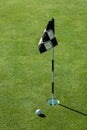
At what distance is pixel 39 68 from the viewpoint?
45.9ft

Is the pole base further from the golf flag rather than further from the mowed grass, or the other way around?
the golf flag

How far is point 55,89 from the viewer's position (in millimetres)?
12531

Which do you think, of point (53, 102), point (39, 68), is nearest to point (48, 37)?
point (53, 102)

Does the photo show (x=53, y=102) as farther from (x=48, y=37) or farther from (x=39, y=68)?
(x=39, y=68)

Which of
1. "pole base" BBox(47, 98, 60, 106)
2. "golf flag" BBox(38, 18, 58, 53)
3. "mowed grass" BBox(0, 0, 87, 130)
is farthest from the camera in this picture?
"pole base" BBox(47, 98, 60, 106)

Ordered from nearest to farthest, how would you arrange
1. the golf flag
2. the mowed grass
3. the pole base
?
the golf flag < the mowed grass < the pole base

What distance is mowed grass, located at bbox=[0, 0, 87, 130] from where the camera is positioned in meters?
11.1

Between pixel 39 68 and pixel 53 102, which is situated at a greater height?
pixel 39 68

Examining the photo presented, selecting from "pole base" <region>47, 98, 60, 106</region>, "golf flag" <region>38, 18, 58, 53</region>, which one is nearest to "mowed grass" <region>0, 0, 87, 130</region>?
"pole base" <region>47, 98, 60, 106</region>

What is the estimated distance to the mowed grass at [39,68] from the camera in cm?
1107

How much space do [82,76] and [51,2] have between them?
9512 mm

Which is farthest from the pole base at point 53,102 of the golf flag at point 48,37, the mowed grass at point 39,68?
the golf flag at point 48,37

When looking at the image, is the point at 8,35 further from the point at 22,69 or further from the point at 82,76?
the point at 82,76

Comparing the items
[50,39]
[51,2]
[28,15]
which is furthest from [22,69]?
[51,2]
